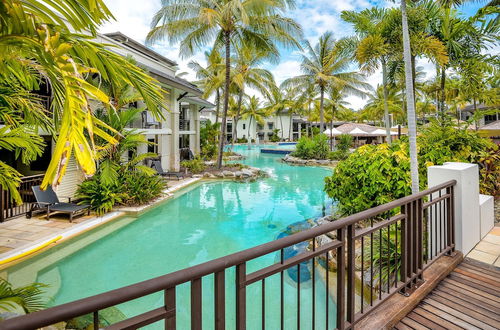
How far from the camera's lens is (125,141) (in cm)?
864

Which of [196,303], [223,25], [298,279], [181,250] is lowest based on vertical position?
[181,250]

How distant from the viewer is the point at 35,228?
644 cm

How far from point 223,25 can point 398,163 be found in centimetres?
1140

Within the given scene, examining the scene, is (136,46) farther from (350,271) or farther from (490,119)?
(490,119)

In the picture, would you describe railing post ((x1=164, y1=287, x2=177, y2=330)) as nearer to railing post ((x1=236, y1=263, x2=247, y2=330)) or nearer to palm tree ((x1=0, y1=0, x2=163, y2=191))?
railing post ((x1=236, y1=263, x2=247, y2=330))

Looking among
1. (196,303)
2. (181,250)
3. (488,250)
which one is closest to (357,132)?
(488,250)

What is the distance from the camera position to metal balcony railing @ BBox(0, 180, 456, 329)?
3.86 feet

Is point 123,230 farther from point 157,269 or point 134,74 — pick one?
point 134,74

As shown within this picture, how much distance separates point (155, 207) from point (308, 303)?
646 cm

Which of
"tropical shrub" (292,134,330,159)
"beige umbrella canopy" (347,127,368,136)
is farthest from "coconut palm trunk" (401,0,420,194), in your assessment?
"beige umbrella canopy" (347,127,368,136)

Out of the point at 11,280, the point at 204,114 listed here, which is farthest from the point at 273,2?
the point at 204,114

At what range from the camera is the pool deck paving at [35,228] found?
537 cm

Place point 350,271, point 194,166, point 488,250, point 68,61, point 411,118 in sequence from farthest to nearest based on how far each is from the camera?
1. point 194,166
2. point 411,118
3. point 488,250
4. point 350,271
5. point 68,61

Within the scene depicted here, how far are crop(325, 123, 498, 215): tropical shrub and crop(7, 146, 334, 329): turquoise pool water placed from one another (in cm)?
202
